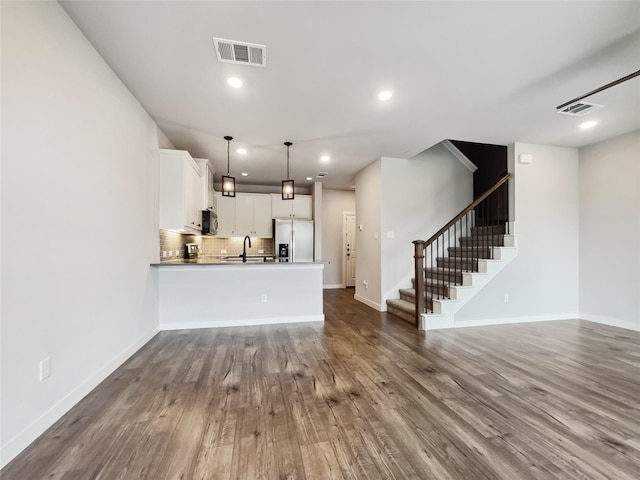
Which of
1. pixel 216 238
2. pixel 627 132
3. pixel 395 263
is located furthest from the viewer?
pixel 216 238

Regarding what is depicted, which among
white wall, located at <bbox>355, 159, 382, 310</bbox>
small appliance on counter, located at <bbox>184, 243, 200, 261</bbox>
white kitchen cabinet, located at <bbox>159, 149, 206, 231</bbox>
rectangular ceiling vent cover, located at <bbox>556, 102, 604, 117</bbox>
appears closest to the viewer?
rectangular ceiling vent cover, located at <bbox>556, 102, 604, 117</bbox>

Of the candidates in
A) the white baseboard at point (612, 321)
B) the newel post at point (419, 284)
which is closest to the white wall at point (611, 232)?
the white baseboard at point (612, 321)

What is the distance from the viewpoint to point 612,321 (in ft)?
13.6

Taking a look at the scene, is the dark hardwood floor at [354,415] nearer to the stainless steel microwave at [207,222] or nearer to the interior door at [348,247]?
the stainless steel microwave at [207,222]

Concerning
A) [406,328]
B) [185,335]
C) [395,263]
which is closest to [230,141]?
[185,335]

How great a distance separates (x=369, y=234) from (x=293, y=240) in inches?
76.0

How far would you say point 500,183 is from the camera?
4402mm

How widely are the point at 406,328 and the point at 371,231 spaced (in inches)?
78.3

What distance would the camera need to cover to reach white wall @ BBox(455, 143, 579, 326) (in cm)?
433

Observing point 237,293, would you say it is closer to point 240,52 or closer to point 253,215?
point 253,215

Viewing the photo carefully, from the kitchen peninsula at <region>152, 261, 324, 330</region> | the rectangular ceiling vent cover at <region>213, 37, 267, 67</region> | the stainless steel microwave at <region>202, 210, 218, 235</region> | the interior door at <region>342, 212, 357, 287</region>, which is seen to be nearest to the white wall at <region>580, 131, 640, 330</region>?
the kitchen peninsula at <region>152, 261, 324, 330</region>

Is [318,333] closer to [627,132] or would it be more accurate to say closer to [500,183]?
[500,183]

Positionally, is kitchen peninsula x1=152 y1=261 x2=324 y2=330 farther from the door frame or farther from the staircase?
the door frame

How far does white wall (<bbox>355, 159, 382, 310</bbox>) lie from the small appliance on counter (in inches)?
132
